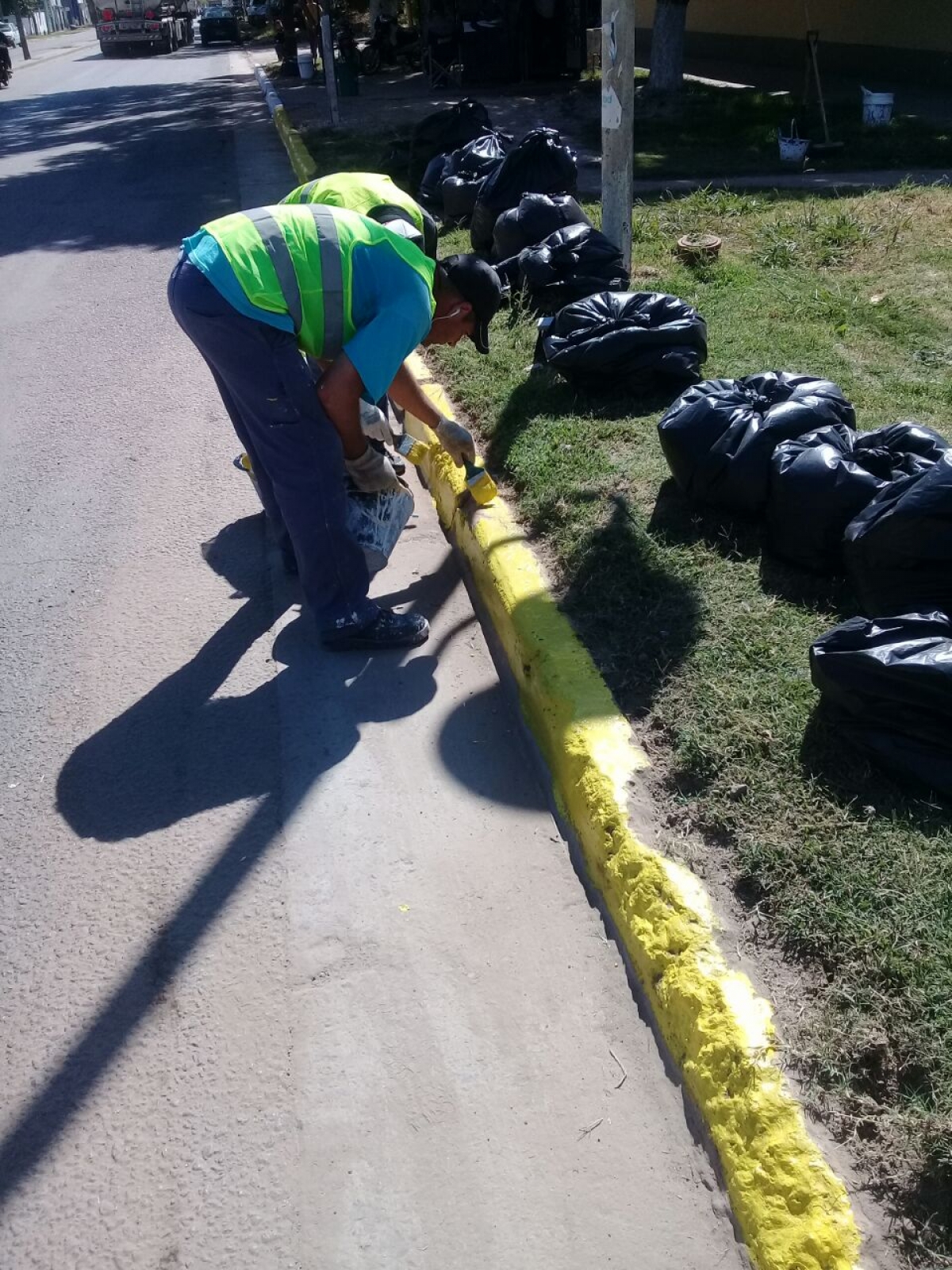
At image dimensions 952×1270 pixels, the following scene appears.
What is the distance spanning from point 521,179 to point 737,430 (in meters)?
4.61

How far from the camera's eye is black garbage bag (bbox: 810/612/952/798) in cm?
266

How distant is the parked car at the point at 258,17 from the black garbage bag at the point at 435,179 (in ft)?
146

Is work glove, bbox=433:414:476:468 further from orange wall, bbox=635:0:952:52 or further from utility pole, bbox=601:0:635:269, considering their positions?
orange wall, bbox=635:0:952:52

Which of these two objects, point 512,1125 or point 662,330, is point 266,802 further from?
point 662,330

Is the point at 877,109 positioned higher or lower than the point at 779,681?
lower

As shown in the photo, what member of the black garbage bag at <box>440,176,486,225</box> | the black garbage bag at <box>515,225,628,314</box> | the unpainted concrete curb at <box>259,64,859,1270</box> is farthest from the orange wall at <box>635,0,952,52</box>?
the unpainted concrete curb at <box>259,64,859,1270</box>

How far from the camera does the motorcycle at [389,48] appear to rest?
77.0 feet

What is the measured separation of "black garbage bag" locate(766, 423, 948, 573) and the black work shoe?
1.23 m

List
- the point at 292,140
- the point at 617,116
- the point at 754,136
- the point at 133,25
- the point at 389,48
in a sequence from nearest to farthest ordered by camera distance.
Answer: the point at 617,116
the point at 754,136
the point at 292,140
the point at 389,48
the point at 133,25

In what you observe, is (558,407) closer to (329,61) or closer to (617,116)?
(617,116)

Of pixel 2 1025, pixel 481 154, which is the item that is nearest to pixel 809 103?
pixel 481 154

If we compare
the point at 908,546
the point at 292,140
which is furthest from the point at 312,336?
the point at 292,140

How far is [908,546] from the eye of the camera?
10.2ft

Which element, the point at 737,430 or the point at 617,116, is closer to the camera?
the point at 737,430
